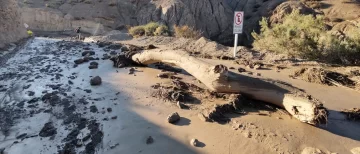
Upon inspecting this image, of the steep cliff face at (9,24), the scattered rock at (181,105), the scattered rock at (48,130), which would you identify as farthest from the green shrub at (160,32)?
the scattered rock at (48,130)

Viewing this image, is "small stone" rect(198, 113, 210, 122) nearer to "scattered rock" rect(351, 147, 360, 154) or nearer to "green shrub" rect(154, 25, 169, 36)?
"scattered rock" rect(351, 147, 360, 154)

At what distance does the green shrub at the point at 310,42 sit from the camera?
936cm

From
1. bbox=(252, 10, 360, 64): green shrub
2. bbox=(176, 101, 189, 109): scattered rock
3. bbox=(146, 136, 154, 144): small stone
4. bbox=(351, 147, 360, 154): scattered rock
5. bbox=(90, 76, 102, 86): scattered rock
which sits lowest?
bbox=(146, 136, 154, 144): small stone

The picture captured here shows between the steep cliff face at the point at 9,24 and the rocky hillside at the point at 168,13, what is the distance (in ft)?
36.0

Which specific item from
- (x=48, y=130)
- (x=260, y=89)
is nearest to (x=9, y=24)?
(x=48, y=130)

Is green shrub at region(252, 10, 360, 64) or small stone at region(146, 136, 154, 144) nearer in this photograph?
small stone at region(146, 136, 154, 144)

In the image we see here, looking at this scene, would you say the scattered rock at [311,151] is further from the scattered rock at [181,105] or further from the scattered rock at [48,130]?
the scattered rock at [48,130]

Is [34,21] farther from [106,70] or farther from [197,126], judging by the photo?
[197,126]

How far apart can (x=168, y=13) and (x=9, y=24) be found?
13.1 meters

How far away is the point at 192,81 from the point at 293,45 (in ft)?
16.4

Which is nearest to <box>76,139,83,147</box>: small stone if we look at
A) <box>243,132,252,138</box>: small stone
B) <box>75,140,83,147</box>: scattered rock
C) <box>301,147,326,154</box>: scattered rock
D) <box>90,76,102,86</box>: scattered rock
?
<box>75,140,83,147</box>: scattered rock

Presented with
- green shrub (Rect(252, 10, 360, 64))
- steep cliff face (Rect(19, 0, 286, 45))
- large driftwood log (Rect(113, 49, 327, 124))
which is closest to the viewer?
large driftwood log (Rect(113, 49, 327, 124))

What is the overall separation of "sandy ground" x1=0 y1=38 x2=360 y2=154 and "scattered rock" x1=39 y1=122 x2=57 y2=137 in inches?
0.6

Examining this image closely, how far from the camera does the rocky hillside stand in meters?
23.8
